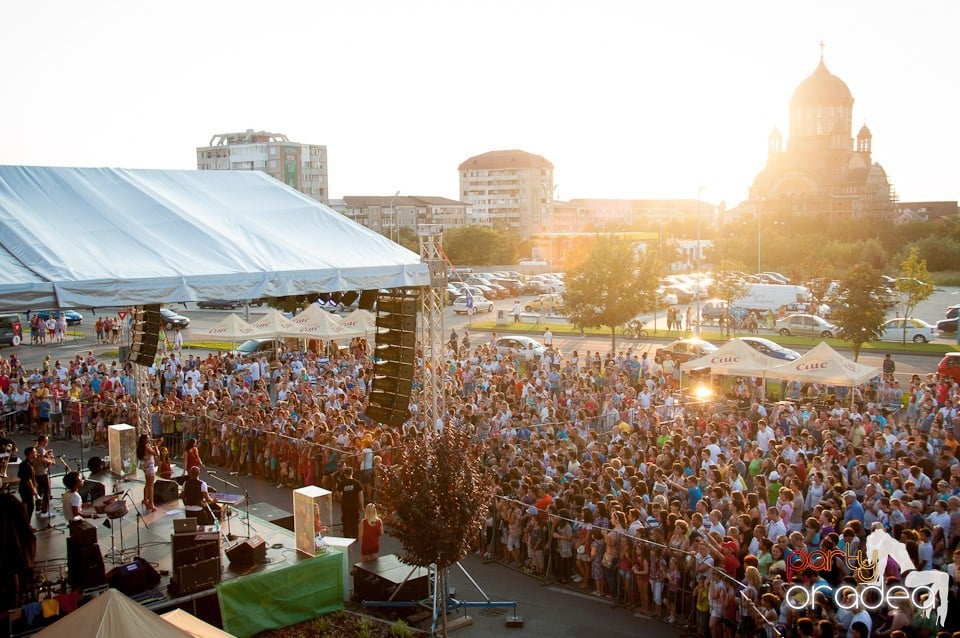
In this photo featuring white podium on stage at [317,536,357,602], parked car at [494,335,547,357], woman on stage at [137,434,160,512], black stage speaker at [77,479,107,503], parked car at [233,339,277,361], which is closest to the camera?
white podium on stage at [317,536,357,602]

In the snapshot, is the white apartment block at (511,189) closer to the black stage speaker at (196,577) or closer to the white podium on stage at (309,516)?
the white podium on stage at (309,516)

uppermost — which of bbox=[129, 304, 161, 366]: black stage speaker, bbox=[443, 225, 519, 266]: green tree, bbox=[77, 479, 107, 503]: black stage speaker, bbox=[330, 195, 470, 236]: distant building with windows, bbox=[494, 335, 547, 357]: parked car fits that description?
bbox=[330, 195, 470, 236]: distant building with windows

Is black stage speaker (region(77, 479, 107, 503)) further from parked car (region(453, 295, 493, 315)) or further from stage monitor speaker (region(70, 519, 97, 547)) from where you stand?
parked car (region(453, 295, 493, 315))

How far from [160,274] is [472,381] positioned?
13.7 metres

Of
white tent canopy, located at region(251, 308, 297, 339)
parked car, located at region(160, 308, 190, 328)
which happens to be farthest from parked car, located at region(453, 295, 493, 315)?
white tent canopy, located at region(251, 308, 297, 339)

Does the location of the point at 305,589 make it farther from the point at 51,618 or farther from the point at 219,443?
the point at 219,443

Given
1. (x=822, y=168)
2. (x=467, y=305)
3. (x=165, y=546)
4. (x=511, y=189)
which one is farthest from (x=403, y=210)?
(x=165, y=546)

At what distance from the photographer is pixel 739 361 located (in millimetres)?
21109

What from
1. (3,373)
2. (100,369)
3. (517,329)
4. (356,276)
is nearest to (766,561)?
(356,276)

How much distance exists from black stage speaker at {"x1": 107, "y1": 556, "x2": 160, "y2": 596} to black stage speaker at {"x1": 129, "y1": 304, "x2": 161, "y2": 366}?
8.87 meters

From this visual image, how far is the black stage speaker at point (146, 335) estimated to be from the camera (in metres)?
18.8

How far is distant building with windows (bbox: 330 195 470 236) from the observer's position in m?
137

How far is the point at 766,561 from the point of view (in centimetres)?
1014

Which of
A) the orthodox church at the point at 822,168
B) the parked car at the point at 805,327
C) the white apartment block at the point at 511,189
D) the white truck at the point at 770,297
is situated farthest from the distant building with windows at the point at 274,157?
the parked car at the point at 805,327
